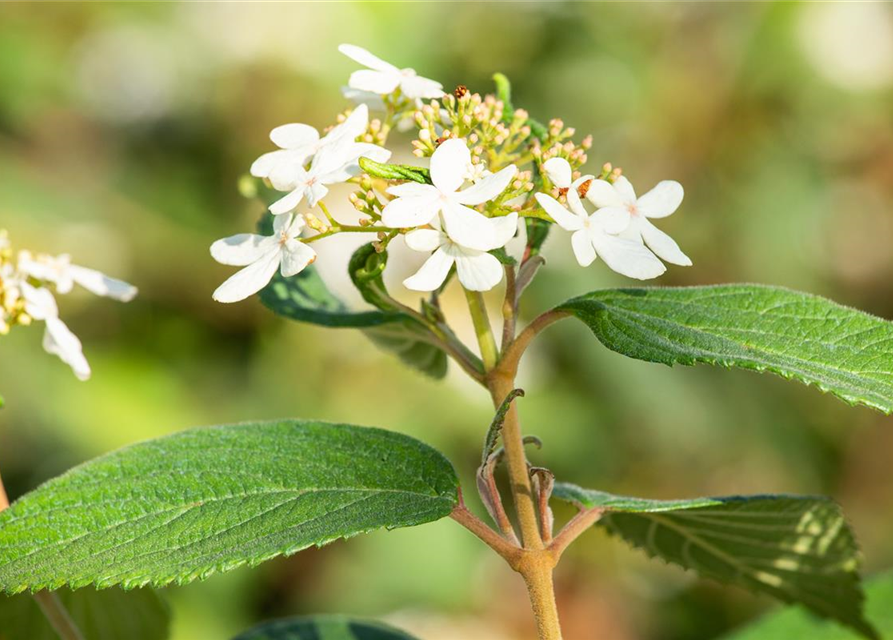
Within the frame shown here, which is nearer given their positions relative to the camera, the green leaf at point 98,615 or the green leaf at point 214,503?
the green leaf at point 214,503

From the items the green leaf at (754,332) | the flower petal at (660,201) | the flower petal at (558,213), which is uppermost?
the flower petal at (660,201)

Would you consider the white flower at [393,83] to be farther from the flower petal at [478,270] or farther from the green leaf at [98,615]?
the green leaf at [98,615]

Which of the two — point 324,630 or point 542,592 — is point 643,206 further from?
point 324,630

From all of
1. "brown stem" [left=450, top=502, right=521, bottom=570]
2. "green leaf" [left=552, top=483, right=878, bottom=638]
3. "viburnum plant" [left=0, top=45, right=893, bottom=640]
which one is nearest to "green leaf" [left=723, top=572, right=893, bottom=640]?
"green leaf" [left=552, top=483, right=878, bottom=638]

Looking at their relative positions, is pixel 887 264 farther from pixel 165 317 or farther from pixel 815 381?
pixel 815 381

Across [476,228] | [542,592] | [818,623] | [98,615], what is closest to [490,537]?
[542,592]

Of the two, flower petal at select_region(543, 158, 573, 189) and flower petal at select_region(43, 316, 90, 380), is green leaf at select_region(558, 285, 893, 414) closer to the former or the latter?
flower petal at select_region(543, 158, 573, 189)

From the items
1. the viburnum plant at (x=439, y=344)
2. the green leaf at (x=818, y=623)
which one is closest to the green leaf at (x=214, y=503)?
the viburnum plant at (x=439, y=344)

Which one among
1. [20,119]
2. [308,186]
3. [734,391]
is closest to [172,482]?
[308,186]
